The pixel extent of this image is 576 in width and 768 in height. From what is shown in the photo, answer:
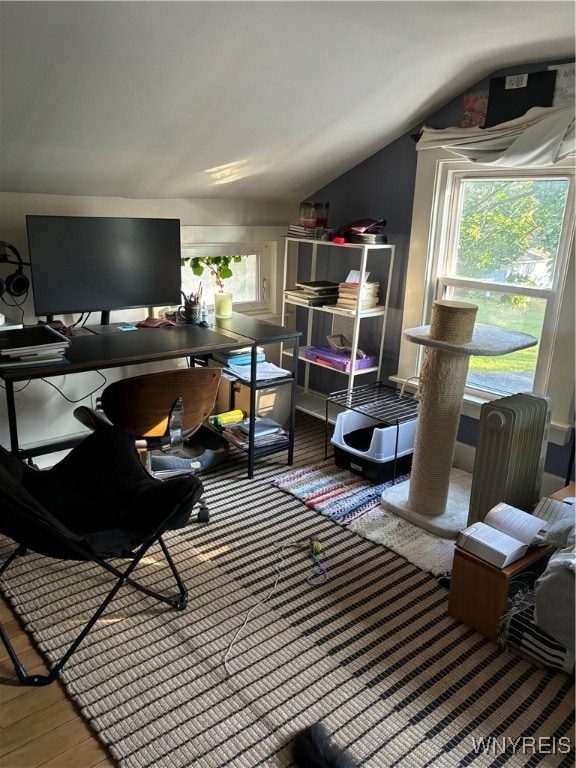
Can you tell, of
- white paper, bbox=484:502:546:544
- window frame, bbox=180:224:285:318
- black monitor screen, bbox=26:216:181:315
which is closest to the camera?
→ white paper, bbox=484:502:546:544

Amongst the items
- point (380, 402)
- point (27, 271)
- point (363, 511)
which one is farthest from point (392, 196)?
point (27, 271)

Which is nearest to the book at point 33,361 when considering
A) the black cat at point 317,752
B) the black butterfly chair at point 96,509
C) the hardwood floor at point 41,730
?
the black butterfly chair at point 96,509

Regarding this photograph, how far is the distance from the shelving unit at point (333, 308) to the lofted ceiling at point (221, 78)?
0.67m

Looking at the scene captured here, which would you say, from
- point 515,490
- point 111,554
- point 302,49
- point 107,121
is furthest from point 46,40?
point 515,490

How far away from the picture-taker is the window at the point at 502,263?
111 inches

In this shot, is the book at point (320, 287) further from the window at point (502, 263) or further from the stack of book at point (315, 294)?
the window at point (502, 263)

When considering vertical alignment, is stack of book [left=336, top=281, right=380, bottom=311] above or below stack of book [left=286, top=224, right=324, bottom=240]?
below

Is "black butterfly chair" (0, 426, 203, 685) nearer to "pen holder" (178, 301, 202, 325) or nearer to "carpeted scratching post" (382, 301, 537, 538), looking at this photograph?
"pen holder" (178, 301, 202, 325)

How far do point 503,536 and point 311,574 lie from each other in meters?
0.78

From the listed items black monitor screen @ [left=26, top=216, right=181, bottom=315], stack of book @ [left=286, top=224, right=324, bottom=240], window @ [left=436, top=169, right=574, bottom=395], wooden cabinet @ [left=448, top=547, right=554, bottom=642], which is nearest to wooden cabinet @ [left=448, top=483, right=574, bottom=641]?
wooden cabinet @ [left=448, top=547, right=554, bottom=642]

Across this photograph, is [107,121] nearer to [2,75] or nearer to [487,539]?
[2,75]

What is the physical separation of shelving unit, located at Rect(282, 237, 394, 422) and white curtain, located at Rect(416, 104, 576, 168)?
70cm

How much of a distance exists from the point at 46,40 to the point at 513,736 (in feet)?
8.68

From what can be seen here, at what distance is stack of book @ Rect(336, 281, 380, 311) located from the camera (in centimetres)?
343
